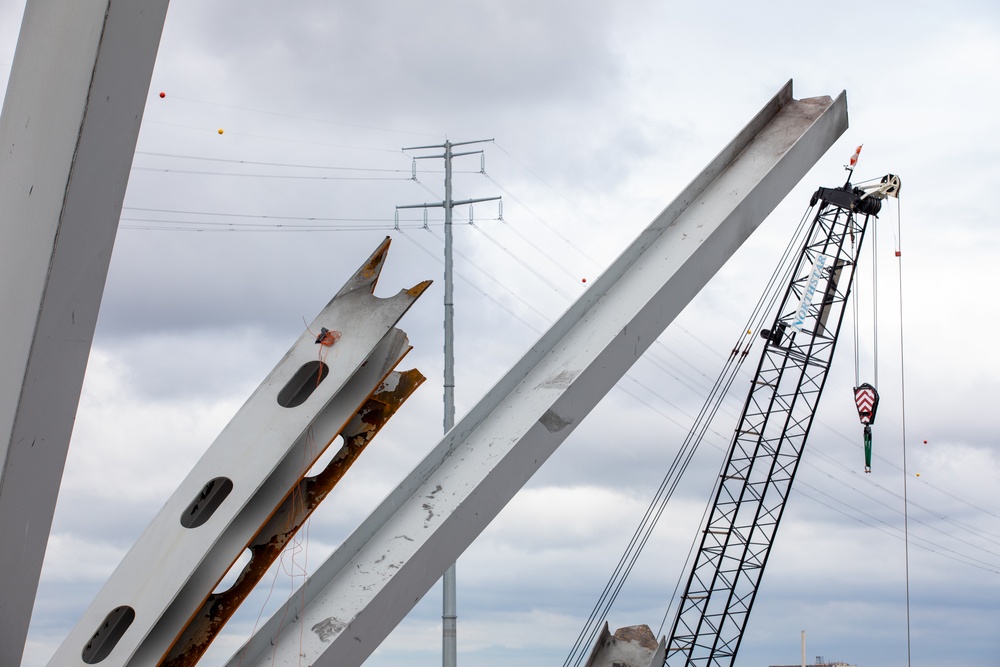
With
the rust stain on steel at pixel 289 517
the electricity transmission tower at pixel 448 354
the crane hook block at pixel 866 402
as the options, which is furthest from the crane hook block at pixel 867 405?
the rust stain on steel at pixel 289 517

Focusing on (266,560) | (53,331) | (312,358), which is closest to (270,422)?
(312,358)

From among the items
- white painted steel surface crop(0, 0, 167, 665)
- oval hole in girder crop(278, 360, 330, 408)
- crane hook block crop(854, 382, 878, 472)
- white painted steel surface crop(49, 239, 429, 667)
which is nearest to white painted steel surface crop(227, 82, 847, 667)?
white painted steel surface crop(49, 239, 429, 667)

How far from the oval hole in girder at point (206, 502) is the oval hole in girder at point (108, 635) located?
0.51 metres

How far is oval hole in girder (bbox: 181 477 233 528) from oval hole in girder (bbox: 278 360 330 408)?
0.51 m

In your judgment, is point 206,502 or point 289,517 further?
point 289,517

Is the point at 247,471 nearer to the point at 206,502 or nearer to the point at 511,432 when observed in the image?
the point at 206,502

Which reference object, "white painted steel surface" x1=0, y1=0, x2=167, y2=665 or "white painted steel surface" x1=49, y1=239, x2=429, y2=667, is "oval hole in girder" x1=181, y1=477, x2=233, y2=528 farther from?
"white painted steel surface" x1=0, y1=0, x2=167, y2=665

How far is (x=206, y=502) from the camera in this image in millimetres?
5359

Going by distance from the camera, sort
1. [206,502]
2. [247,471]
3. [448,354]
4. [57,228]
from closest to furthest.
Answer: [57,228], [247,471], [206,502], [448,354]

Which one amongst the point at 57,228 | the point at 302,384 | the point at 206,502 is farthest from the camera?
the point at 302,384

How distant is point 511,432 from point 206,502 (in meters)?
1.62

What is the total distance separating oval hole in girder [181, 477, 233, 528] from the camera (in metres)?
5.27

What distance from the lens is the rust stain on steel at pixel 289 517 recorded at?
208 inches

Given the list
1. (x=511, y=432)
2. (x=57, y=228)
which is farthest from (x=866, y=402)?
(x=57, y=228)
